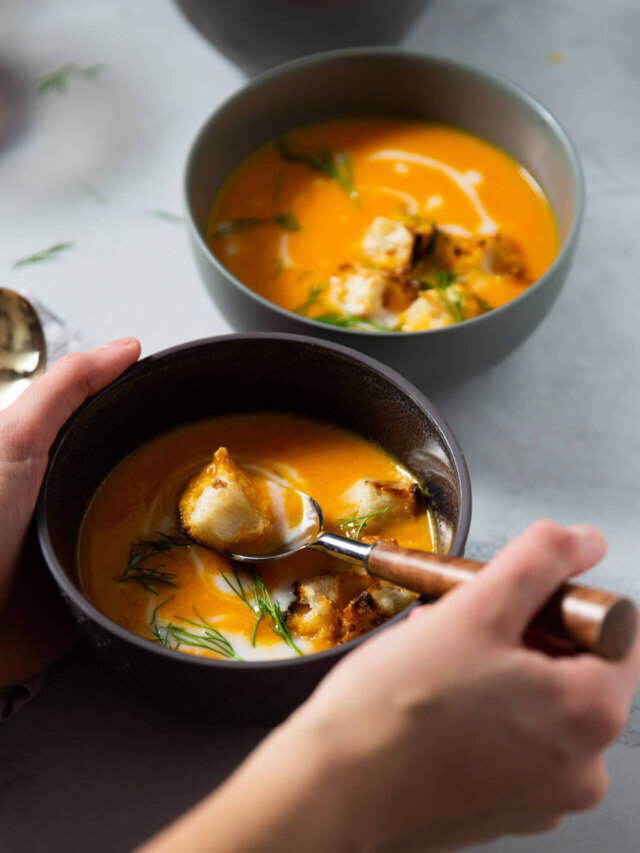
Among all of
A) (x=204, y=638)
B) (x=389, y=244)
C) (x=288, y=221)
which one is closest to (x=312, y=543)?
(x=204, y=638)

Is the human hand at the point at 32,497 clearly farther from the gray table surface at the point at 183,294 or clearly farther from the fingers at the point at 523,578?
the fingers at the point at 523,578

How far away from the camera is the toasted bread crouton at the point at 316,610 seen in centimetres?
119

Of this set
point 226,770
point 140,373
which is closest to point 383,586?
point 226,770

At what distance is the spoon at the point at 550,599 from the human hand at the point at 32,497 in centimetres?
38

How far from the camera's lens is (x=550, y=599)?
90 cm

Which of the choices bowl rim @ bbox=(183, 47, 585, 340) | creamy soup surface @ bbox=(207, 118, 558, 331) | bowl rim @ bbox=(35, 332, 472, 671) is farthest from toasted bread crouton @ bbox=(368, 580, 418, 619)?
creamy soup surface @ bbox=(207, 118, 558, 331)

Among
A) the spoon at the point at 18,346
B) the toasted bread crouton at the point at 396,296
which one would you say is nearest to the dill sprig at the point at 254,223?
the toasted bread crouton at the point at 396,296

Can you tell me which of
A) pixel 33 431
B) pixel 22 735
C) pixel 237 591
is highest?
pixel 33 431

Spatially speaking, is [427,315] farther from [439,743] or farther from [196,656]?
[439,743]

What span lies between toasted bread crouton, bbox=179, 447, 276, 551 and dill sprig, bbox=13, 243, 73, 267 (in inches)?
27.7

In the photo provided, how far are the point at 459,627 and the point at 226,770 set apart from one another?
52 cm

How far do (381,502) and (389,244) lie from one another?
566mm

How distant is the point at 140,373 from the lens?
132 cm

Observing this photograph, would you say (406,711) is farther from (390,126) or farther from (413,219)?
(390,126)
